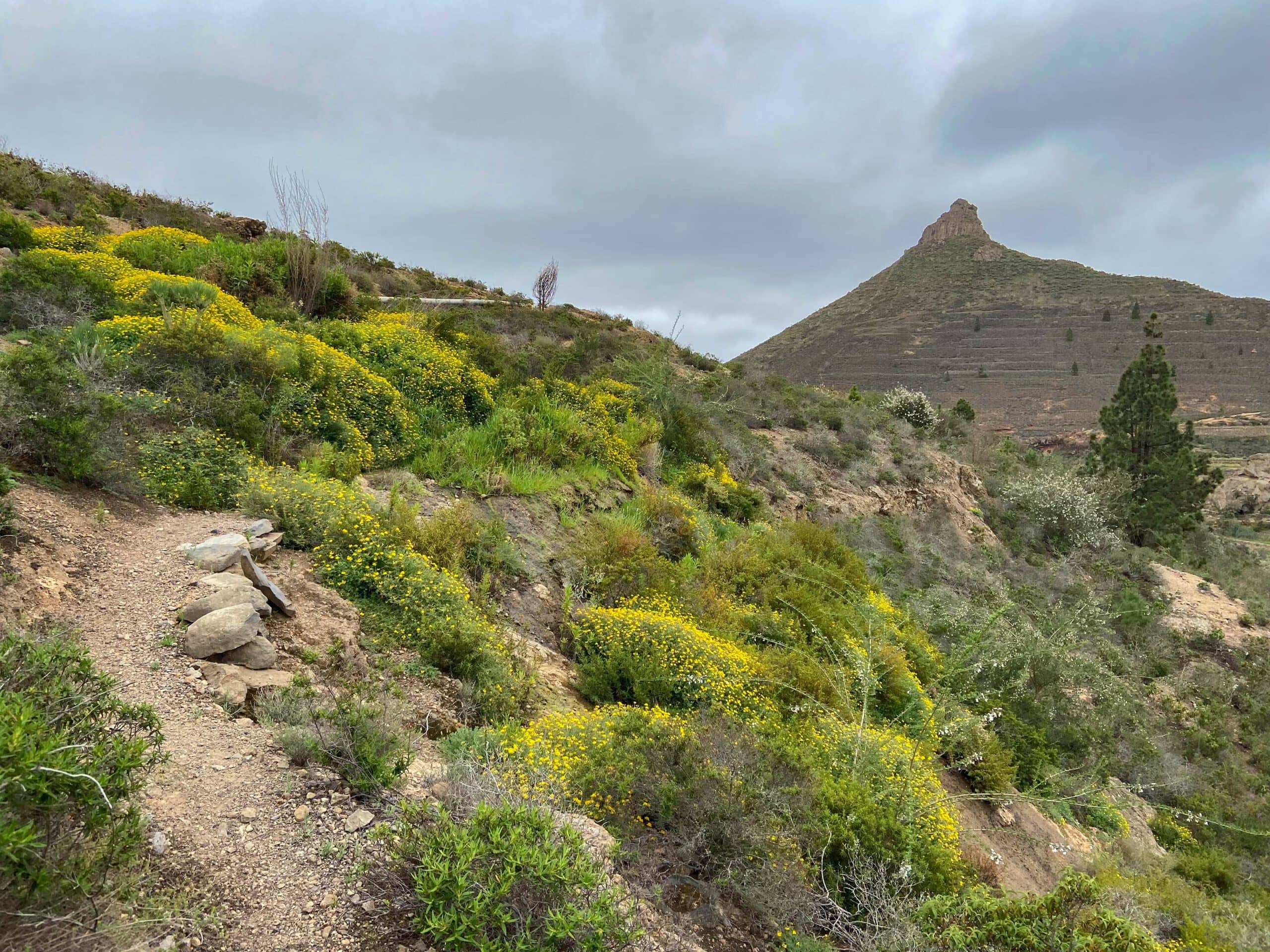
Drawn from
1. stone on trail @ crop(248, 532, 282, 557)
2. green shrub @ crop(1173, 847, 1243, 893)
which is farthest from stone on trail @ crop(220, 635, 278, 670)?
green shrub @ crop(1173, 847, 1243, 893)

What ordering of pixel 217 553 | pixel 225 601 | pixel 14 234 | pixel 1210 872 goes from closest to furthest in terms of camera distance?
pixel 225 601 < pixel 217 553 < pixel 1210 872 < pixel 14 234

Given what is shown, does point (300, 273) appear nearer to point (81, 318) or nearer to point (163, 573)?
point (81, 318)

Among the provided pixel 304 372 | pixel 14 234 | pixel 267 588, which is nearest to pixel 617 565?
pixel 267 588

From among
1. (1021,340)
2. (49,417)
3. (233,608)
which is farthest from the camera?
(1021,340)

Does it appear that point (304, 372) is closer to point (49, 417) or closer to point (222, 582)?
point (49, 417)

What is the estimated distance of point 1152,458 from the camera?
2292cm

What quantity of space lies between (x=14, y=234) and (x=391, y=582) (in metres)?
10.1

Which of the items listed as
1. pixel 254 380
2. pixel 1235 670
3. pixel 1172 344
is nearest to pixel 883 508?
pixel 1235 670

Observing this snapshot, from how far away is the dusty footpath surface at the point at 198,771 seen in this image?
2189 millimetres

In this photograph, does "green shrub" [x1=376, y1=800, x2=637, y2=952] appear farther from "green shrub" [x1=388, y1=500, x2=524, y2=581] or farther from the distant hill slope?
the distant hill slope

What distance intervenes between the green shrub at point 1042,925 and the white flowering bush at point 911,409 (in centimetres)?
2070

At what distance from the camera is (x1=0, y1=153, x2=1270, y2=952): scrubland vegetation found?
8.04 feet

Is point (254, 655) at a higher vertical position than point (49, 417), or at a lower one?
lower

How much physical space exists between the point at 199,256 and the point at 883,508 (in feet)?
50.3
